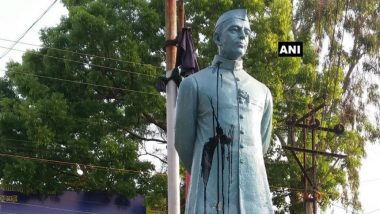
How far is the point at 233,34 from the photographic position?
5.06 meters

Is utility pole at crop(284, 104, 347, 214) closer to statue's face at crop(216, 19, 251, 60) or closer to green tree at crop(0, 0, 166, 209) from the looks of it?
green tree at crop(0, 0, 166, 209)

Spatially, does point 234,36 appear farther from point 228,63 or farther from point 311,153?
point 311,153

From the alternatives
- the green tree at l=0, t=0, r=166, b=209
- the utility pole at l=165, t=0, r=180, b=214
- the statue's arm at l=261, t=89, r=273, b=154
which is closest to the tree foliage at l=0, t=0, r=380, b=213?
the green tree at l=0, t=0, r=166, b=209

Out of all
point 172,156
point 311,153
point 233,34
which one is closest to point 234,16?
point 233,34

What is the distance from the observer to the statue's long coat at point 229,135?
4.83m

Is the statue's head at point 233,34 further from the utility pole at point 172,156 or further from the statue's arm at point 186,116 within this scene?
the utility pole at point 172,156

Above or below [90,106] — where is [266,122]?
below

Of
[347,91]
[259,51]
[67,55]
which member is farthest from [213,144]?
[347,91]

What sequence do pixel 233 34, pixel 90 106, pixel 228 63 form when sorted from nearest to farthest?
pixel 233 34 → pixel 228 63 → pixel 90 106

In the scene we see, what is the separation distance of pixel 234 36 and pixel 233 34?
1 centimetres

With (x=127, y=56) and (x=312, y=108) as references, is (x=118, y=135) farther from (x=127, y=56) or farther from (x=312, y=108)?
(x=312, y=108)

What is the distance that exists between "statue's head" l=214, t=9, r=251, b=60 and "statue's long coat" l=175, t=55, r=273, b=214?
0.29ft

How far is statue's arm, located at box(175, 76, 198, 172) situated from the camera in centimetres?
496

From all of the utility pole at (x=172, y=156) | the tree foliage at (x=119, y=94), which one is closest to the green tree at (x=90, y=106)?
the tree foliage at (x=119, y=94)
